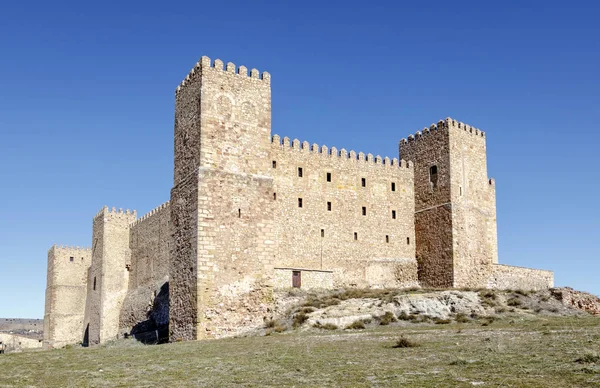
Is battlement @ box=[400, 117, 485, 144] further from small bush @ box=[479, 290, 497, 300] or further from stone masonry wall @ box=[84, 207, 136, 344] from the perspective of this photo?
stone masonry wall @ box=[84, 207, 136, 344]

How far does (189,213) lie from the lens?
2595cm

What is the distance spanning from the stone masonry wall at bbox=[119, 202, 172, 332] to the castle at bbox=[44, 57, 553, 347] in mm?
135

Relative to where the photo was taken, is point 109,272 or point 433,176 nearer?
point 433,176

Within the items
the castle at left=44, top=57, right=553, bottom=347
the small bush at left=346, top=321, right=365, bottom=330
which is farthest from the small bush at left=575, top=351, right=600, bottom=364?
the castle at left=44, top=57, right=553, bottom=347

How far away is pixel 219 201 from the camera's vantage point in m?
25.9

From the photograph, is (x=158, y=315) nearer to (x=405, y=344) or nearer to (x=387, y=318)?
(x=387, y=318)

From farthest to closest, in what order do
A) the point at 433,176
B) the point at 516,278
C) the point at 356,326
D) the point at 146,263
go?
the point at 146,263, the point at 516,278, the point at 433,176, the point at 356,326

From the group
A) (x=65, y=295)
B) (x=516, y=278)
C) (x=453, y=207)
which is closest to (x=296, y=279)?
(x=453, y=207)

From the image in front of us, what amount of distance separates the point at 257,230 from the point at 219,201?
6.19ft

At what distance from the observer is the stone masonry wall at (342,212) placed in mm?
33875

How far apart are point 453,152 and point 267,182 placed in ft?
45.6

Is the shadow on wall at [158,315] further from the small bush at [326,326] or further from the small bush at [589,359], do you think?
the small bush at [589,359]

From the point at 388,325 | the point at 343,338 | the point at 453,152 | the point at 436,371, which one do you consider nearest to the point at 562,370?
the point at 436,371

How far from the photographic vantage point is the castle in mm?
25656
